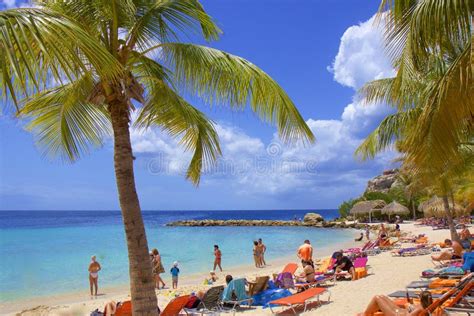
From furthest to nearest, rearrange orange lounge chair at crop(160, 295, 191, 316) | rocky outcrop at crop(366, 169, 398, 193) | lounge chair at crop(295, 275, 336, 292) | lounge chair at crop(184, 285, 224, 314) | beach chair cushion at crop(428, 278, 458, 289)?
1. rocky outcrop at crop(366, 169, 398, 193)
2. lounge chair at crop(295, 275, 336, 292)
3. lounge chair at crop(184, 285, 224, 314)
4. beach chair cushion at crop(428, 278, 458, 289)
5. orange lounge chair at crop(160, 295, 191, 316)

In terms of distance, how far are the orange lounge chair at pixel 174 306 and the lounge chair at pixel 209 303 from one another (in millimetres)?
553

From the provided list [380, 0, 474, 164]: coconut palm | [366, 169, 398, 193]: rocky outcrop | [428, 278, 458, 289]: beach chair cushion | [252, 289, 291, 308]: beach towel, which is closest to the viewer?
[380, 0, 474, 164]: coconut palm

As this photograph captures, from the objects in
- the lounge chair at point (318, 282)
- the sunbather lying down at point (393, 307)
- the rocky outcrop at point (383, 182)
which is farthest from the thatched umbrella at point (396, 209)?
the sunbather lying down at point (393, 307)

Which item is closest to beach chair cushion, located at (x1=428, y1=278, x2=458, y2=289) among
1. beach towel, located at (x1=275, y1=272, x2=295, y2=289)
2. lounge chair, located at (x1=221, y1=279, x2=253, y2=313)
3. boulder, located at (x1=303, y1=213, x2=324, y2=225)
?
beach towel, located at (x1=275, y1=272, x2=295, y2=289)

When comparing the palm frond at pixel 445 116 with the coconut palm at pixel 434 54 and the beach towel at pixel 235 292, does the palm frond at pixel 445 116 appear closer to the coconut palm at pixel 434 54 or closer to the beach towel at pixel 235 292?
the coconut palm at pixel 434 54

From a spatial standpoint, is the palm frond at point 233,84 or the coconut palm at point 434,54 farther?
the palm frond at point 233,84

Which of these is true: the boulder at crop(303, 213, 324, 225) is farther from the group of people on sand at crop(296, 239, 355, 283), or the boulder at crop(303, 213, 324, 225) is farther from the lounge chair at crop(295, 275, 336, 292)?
the lounge chair at crop(295, 275, 336, 292)

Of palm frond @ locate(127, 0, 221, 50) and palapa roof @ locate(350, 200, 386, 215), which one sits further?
palapa roof @ locate(350, 200, 386, 215)

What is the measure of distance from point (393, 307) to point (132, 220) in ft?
12.6

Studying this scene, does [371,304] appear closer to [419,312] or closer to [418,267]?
[419,312]

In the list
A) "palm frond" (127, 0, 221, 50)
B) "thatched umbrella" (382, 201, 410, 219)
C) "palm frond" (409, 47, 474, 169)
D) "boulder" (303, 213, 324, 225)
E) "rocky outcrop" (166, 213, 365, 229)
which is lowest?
"rocky outcrop" (166, 213, 365, 229)

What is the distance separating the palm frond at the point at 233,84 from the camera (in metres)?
4.91

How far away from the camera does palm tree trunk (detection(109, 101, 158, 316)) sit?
4.69 m

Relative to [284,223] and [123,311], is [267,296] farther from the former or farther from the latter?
[284,223]
